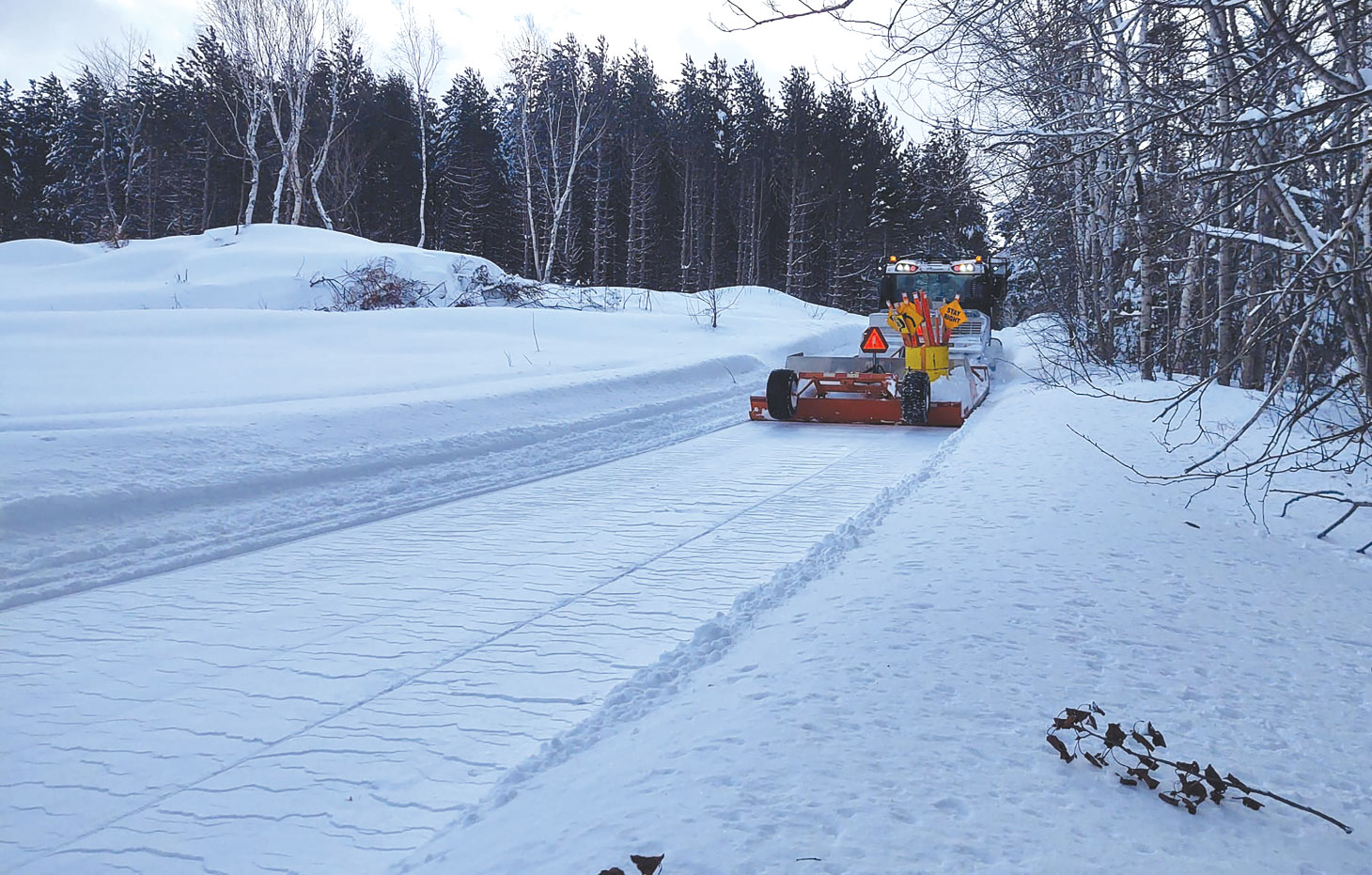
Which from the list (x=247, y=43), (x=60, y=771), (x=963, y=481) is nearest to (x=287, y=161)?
(x=247, y=43)

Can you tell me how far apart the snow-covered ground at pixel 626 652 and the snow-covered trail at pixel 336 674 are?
19 millimetres

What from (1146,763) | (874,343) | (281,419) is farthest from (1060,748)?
(874,343)

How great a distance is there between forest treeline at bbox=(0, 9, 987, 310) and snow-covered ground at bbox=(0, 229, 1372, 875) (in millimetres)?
35242

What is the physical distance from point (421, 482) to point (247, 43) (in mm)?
32298

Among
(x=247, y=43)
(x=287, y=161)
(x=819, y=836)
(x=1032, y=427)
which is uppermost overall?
(x=247, y=43)

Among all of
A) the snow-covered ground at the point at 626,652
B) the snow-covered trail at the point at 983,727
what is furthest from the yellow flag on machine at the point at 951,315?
the snow-covered trail at the point at 983,727

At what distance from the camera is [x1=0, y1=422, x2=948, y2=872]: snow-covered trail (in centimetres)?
288

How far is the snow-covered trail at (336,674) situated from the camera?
2875 mm

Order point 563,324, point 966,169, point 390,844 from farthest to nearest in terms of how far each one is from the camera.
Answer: point 563,324
point 966,169
point 390,844

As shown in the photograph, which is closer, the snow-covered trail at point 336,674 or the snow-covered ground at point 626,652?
the snow-covered ground at point 626,652

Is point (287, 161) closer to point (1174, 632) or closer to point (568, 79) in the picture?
point (568, 79)

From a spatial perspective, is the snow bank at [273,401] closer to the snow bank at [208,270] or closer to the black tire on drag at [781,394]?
the snow bank at [208,270]

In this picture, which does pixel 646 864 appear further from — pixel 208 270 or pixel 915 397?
pixel 208 270

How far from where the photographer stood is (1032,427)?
34.6ft
